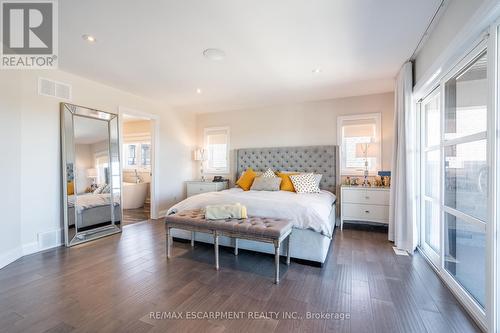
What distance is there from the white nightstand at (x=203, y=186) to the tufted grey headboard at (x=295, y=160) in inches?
19.4

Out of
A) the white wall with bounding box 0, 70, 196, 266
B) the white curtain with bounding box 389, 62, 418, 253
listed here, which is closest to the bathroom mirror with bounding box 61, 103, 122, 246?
the white wall with bounding box 0, 70, 196, 266

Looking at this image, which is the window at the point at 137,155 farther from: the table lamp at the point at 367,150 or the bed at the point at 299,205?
the table lamp at the point at 367,150

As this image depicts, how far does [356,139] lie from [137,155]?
19.8ft

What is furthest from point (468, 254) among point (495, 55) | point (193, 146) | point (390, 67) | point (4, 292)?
point (193, 146)

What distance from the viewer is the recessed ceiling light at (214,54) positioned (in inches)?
103

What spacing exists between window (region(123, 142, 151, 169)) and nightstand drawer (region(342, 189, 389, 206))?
5.52 meters

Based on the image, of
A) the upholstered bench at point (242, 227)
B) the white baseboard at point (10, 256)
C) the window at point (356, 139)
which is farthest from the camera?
the window at point (356, 139)

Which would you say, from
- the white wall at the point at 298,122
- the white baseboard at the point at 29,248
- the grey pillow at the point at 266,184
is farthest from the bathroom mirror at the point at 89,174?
the grey pillow at the point at 266,184

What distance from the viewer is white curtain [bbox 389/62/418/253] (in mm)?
2904

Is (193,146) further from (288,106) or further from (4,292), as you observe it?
(4,292)

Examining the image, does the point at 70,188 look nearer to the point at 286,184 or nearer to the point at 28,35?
the point at 28,35

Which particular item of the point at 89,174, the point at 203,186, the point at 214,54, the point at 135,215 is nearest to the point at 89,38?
the point at 214,54

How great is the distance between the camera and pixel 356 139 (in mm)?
4316

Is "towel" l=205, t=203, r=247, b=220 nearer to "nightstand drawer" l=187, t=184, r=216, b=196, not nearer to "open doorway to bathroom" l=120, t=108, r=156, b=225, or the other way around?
"nightstand drawer" l=187, t=184, r=216, b=196
